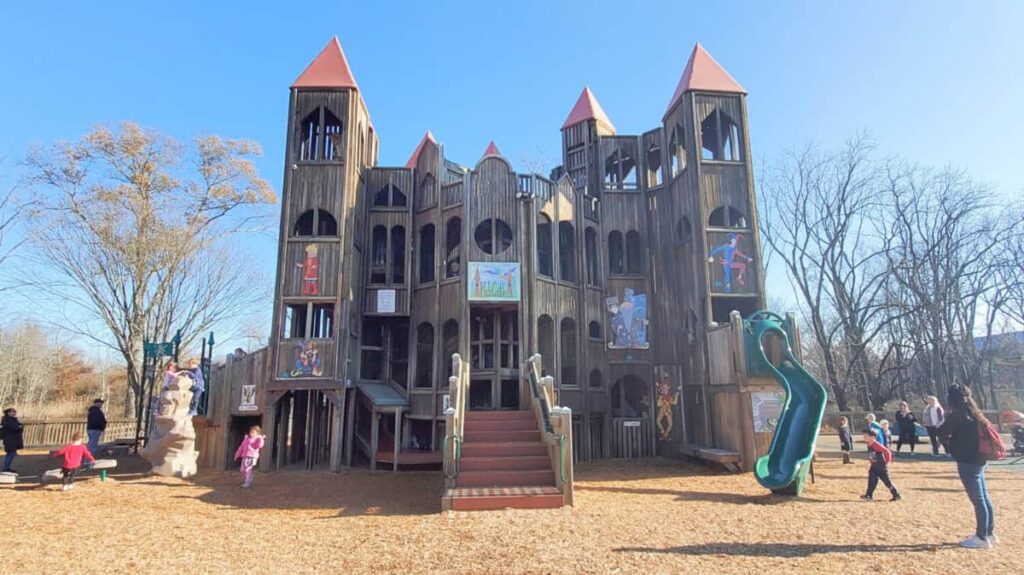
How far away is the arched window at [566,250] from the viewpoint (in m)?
17.9

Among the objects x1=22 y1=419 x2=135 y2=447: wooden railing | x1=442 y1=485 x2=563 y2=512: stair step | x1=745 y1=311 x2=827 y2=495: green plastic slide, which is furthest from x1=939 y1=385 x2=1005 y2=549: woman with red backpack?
x1=22 y1=419 x2=135 y2=447: wooden railing

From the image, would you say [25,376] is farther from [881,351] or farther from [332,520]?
[881,351]

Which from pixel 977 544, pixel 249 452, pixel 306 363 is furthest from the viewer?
pixel 306 363

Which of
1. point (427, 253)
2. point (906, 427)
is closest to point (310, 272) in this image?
point (427, 253)

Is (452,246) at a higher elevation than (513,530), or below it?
higher

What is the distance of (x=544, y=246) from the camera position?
17.8 metres

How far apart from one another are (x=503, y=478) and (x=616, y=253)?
1157cm

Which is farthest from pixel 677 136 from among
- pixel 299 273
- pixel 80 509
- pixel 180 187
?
pixel 180 187

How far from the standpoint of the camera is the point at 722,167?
17125 mm

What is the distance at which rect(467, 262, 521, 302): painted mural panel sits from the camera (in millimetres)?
15539

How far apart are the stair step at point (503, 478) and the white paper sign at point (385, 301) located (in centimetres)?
839

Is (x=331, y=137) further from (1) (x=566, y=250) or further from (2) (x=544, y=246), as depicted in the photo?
(1) (x=566, y=250)

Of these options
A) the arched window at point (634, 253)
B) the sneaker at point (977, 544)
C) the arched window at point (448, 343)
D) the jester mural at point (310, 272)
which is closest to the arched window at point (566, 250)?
the arched window at point (634, 253)

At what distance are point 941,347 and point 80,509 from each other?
38.0 meters
